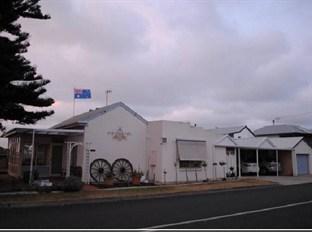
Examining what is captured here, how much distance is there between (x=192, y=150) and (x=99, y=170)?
22.6 ft

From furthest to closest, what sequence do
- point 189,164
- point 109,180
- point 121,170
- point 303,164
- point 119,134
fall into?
point 303,164 → point 189,164 → point 119,134 → point 121,170 → point 109,180

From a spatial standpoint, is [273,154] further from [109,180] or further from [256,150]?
[109,180]

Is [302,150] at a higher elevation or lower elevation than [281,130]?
lower

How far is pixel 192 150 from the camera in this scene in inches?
1112

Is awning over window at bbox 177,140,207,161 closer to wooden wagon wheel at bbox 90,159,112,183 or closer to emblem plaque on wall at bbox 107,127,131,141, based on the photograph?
emblem plaque on wall at bbox 107,127,131,141

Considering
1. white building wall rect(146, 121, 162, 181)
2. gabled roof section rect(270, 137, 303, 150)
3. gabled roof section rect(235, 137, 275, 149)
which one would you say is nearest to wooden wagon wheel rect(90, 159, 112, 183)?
white building wall rect(146, 121, 162, 181)

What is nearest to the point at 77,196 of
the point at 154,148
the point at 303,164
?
the point at 154,148

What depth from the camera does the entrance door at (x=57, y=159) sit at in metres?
28.7

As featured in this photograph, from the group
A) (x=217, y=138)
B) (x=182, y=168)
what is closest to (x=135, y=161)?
(x=182, y=168)

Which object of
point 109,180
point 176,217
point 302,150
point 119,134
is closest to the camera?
point 176,217

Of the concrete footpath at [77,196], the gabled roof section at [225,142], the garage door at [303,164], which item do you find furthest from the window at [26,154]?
the garage door at [303,164]

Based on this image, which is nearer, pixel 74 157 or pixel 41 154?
pixel 74 157

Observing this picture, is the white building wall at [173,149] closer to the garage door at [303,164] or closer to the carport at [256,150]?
the carport at [256,150]

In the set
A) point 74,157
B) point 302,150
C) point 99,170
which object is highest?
point 302,150
